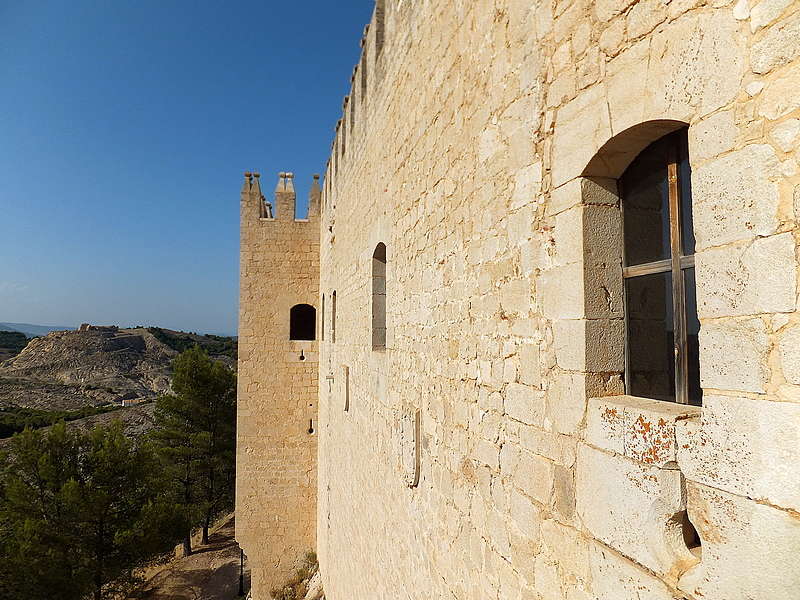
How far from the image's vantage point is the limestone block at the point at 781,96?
45.1 inches

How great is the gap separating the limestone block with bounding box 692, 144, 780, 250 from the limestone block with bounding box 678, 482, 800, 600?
0.64m

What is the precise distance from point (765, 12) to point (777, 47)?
0.10 meters

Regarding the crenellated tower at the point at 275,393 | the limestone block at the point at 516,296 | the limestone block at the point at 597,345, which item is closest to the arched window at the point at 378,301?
the limestone block at the point at 516,296

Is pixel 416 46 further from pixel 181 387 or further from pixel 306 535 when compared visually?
pixel 181 387

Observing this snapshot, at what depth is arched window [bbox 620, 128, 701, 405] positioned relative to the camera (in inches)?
62.6

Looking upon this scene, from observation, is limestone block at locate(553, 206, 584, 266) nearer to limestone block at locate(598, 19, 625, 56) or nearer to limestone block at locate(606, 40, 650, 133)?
limestone block at locate(606, 40, 650, 133)

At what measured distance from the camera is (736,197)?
1274 millimetres

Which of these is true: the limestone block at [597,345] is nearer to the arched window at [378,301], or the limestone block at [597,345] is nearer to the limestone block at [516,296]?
the limestone block at [516,296]

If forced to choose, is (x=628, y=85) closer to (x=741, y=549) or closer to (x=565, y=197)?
(x=565, y=197)

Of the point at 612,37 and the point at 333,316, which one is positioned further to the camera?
the point at 333,316

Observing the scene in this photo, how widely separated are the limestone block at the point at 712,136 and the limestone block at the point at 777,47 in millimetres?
119

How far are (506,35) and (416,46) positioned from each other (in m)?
1.54

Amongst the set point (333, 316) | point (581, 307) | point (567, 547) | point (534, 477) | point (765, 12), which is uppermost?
point (765, 12)

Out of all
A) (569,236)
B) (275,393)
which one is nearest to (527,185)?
(569,236)
